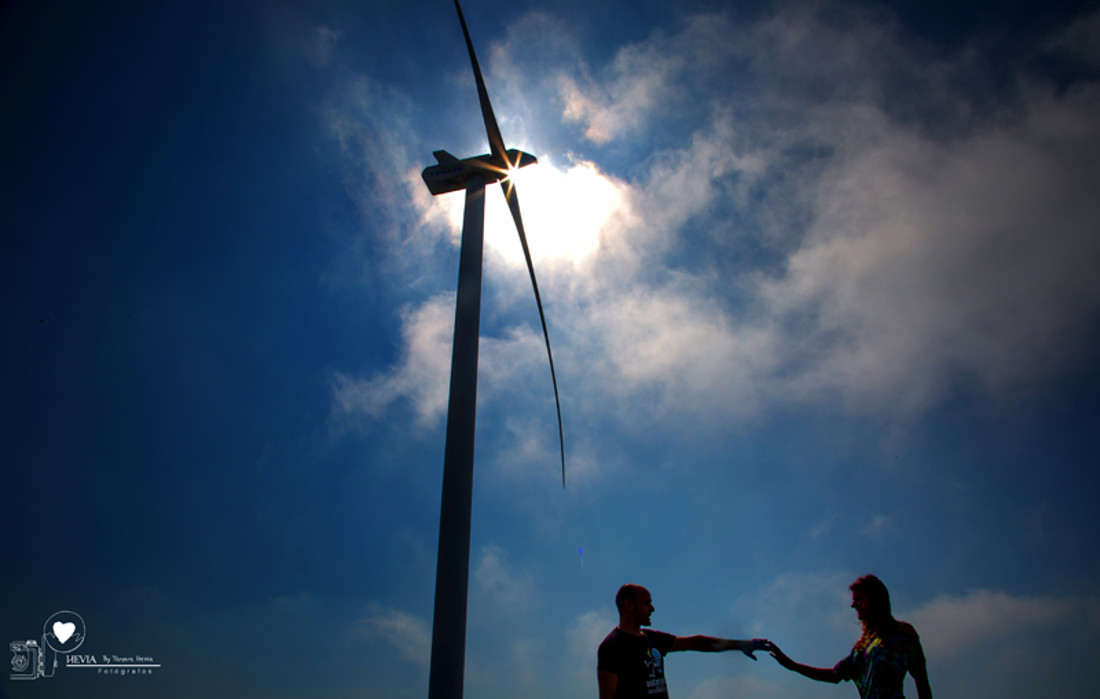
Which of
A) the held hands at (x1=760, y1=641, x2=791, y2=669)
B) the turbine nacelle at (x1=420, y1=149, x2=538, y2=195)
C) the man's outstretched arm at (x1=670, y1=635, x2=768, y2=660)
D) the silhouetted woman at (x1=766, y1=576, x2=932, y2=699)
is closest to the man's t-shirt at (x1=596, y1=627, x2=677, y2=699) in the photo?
the man's outstretched arm at (x1=670, y1=635, x2=768, y2=660)

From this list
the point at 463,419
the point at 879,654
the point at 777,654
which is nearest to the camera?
the point at 879,654

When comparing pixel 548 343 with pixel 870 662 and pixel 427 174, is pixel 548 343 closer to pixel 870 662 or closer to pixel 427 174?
pixel 427 174

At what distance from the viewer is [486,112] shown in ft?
62.2

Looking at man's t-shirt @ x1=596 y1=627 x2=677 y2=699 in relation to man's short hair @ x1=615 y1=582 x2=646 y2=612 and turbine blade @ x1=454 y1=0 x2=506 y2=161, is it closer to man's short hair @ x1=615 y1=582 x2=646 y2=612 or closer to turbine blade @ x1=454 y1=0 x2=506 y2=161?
man's short hair @ x1=615 y1=582 x2=646 y2=612

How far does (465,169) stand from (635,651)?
18.7 metres

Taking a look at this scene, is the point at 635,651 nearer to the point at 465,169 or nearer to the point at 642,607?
the point at 642,607

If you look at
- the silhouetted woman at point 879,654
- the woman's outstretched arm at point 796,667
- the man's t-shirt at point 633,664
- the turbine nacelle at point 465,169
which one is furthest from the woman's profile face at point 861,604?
the turbine nacelle at point 465,169

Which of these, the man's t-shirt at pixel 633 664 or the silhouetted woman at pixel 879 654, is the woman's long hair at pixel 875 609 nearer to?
the silhouetted woman at pixel 879 654

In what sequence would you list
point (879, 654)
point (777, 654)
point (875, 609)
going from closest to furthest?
point (879, 654) → point (875, 609) → point (777, 654)

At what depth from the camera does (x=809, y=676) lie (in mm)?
7234

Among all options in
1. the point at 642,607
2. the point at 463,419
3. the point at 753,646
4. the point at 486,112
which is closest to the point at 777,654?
the point at 753,646

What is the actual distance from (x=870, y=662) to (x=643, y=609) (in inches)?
116

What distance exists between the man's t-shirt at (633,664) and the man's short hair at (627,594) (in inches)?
14.1

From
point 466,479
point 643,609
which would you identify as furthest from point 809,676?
point 466,479
